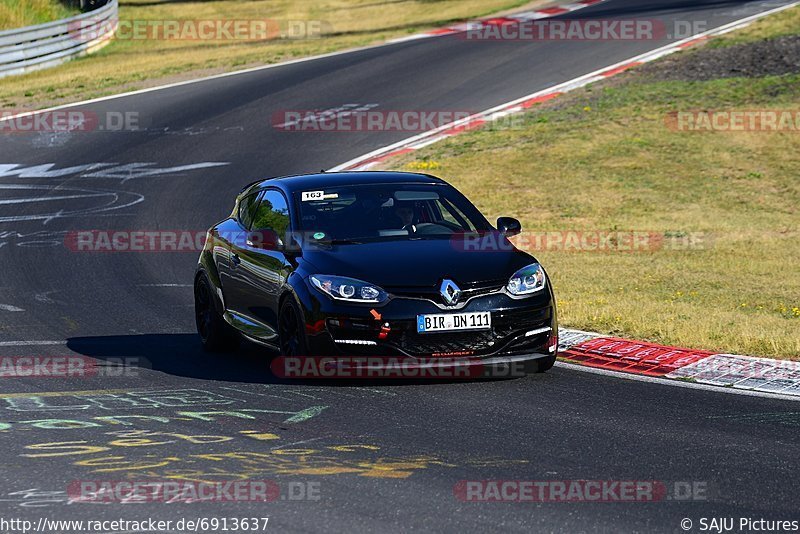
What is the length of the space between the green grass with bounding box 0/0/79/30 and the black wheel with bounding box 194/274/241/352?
27.2m

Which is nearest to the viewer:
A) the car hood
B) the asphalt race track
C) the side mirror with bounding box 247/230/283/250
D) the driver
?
the asphalt race track

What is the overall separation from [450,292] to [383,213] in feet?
4.89

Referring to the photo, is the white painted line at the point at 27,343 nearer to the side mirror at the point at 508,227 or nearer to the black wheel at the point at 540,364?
the side mirror at the point at 508,227

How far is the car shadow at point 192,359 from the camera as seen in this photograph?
9867mm

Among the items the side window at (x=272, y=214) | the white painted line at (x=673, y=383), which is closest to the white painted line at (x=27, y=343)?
the side window at (x=272, y=214)

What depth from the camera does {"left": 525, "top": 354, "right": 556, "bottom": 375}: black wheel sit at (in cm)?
993

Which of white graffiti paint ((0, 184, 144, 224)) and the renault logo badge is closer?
the renault logo badge

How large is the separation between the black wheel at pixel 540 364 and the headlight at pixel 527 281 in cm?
53

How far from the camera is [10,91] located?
100.0 ft

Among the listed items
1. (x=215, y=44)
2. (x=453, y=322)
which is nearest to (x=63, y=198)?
(x=453, y=322)

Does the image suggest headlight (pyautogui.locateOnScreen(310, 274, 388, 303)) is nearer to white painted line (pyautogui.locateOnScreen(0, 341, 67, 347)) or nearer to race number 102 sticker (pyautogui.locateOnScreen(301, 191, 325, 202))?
race number 102 sticker (pyautogui.locateOnScreen(301, 191, 325, 202))

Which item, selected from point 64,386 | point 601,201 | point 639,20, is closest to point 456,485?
point 64,386

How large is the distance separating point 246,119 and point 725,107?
9646 millimetres

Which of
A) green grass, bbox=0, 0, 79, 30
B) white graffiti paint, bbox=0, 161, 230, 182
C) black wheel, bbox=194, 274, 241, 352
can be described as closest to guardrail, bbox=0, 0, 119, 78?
green grass, bbox=0, 0, 79, 30
